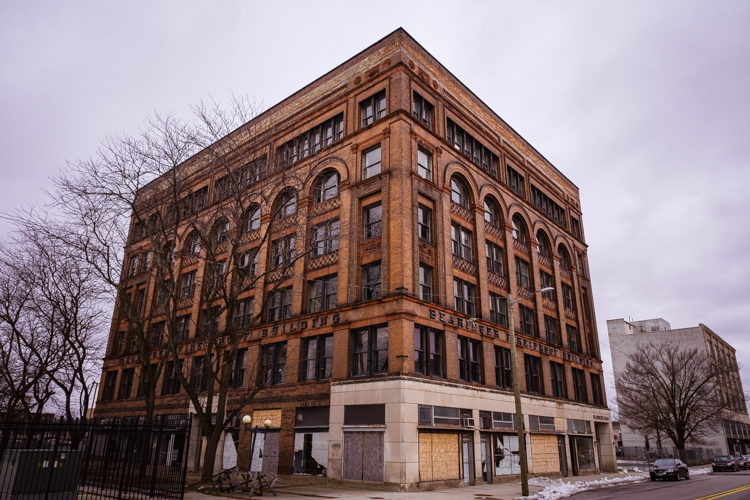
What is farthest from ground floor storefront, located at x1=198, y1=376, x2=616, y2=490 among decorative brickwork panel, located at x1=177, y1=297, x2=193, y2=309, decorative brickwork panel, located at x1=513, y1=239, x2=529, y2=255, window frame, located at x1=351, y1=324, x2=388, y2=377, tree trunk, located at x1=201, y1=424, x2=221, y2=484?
decorative brickwork panel, located at x1=513, y1=239, x2=529, y2=255

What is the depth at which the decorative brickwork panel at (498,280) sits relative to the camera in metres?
32.2

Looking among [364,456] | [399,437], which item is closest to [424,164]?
[399,437]

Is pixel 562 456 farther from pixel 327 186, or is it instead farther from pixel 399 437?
pixel 327 186

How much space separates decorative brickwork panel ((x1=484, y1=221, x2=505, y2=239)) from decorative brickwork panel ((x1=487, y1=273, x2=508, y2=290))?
303 centimetres

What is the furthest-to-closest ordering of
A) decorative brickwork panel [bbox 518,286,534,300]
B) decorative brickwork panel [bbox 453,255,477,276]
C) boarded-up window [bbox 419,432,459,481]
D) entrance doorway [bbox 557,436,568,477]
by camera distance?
decorative brickwork panel [bbox 518,286,534,300] → entrance doorway [bbox 557,436,568,477] → decorative brickwork panel [bbox 453,255,477,276] → boarded-up window [bbox 419,432,459,481]

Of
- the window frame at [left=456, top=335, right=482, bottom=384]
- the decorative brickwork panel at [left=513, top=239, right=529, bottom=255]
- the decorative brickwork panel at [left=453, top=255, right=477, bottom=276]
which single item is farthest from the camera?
the decorative brickwork panel at [left=513, top=239, right=529, bottom=255]

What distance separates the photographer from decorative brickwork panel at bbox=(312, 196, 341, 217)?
29422mm

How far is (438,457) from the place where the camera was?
23281 mm

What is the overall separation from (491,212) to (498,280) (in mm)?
5314

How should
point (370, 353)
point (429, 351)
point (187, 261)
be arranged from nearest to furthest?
point (370, 353), point (429, 351), point (187, 261)

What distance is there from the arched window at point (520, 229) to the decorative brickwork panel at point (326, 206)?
1559cm

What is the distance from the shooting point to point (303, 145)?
3353 cm

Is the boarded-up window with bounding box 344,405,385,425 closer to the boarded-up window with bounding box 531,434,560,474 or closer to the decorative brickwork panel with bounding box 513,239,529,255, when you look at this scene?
the boarded-up window with bounding box 531,434,560,474

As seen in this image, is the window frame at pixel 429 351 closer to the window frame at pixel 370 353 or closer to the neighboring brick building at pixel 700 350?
the window frame at pixel 370 353
